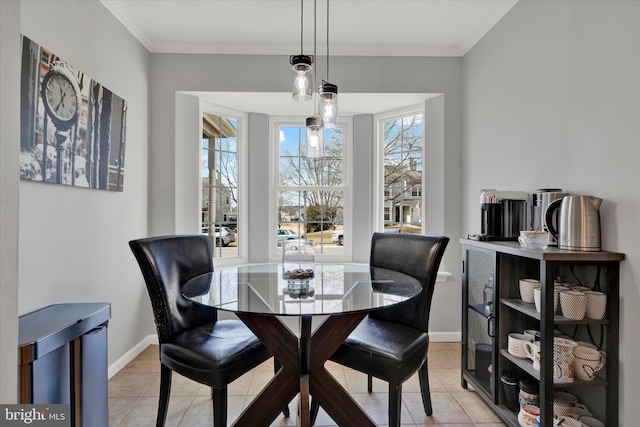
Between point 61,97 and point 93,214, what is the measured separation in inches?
27.8

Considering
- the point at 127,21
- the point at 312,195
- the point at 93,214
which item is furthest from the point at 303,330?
the point at 127,21

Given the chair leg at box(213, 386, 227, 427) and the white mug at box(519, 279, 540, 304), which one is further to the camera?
the white mug at box(519, 279, 540, 304)

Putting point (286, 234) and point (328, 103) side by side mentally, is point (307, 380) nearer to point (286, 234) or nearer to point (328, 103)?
point (328, 103)

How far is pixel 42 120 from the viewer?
1.62 meters

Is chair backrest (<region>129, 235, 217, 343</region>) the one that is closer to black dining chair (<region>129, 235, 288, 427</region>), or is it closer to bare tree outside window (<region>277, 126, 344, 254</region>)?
black dining chair (<region>129, 235, 288, 427</region>)

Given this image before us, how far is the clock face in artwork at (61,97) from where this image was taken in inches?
65.3

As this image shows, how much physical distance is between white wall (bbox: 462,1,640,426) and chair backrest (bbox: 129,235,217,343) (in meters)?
2.02

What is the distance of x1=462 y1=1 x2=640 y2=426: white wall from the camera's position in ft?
4.70

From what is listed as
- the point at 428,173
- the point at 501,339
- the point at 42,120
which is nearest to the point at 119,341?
the point at 42,120

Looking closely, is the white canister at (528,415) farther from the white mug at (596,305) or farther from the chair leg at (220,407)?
the chair leg at (220,407)

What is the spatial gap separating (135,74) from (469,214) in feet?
9.67

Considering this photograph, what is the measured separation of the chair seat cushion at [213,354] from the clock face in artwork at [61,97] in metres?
1.31

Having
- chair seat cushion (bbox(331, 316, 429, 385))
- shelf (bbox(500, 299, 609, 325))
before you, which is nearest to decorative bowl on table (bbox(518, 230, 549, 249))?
shelf (bbox(500, 299, 609, 325))

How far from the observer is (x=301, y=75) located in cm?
171
